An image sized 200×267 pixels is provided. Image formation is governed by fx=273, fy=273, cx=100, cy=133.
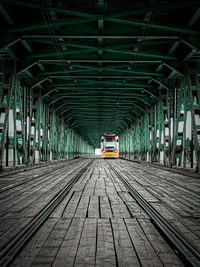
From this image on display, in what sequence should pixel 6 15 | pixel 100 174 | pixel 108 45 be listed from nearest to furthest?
pixel 6 15
pixel 100 174
pixel 108 45

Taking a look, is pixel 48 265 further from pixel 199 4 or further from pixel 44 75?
pixel 44 75

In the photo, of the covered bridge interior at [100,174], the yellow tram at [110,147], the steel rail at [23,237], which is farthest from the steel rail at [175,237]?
the yellow tram at [110,147]

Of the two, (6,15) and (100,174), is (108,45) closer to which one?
(6,15)

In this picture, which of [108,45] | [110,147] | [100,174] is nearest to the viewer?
[100,174]

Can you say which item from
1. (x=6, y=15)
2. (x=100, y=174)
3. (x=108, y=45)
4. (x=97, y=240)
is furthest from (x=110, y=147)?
(x=97, y=240)

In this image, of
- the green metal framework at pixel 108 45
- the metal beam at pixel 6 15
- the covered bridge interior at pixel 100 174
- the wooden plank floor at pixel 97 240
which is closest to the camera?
the wooden plank floor at pixel 97 240

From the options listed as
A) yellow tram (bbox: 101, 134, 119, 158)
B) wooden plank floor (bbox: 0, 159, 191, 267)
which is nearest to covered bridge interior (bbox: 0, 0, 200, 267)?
wooden plank floor (bbox: 0, 159, 191, 267)

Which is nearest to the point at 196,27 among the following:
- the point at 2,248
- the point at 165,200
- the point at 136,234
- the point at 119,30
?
the point at 119,30

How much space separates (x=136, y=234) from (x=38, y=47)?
12.2m

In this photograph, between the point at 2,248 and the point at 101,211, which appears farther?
the point at 101,211

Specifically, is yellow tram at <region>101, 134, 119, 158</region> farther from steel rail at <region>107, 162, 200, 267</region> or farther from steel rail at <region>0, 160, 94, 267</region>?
steel rail at <region>0, 160, 94, 267</region>

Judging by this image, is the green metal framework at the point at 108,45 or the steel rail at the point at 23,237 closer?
the steel rail at the point at 23,237

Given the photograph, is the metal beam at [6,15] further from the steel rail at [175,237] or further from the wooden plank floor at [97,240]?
the steel rail at [175,237]

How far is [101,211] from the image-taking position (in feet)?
15.9
